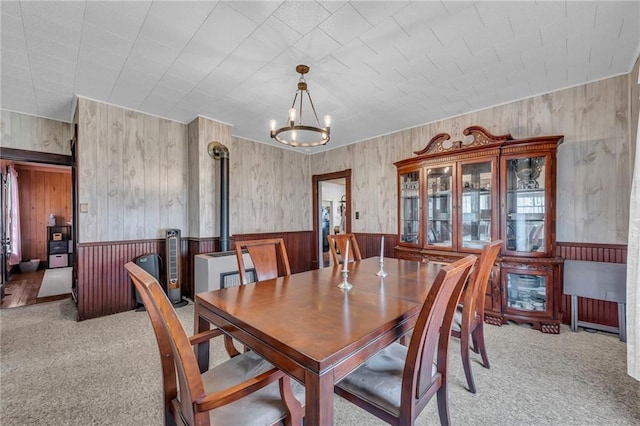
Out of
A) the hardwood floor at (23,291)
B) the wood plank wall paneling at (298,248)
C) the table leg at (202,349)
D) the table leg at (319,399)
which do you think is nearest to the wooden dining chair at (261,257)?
the table leg at (202,349)

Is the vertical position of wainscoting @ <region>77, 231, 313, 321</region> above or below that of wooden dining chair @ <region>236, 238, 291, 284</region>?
below

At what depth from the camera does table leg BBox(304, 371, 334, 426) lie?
95 cm

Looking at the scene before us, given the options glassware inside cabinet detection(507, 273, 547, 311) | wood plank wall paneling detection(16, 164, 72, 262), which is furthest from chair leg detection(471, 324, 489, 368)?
wood plank wall paneling detection(16, 164, 72, 262)

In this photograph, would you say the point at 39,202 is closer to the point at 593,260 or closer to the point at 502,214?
the point at 502,214

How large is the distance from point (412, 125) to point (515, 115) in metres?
1.31

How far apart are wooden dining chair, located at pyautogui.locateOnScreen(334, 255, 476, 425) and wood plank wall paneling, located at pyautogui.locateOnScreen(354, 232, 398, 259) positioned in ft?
10.1

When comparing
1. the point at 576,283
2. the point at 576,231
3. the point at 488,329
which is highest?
the point at 576,231

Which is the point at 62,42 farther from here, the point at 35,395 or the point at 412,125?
the point at 412,125

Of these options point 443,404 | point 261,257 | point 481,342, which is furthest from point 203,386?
point 481,342

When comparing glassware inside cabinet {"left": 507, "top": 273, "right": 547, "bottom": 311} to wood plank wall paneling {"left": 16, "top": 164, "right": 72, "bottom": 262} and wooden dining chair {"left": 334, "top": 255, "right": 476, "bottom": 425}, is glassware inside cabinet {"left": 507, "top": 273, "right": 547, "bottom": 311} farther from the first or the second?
wood plank wall paneling {"left": 16, "top": 164, "right": 72, "bottom": 262}

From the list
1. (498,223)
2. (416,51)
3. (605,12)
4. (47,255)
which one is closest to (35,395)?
(416,51)

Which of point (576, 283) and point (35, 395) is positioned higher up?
point (576, 283)

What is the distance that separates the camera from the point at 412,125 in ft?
13.9

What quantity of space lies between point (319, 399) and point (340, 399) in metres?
1.16
